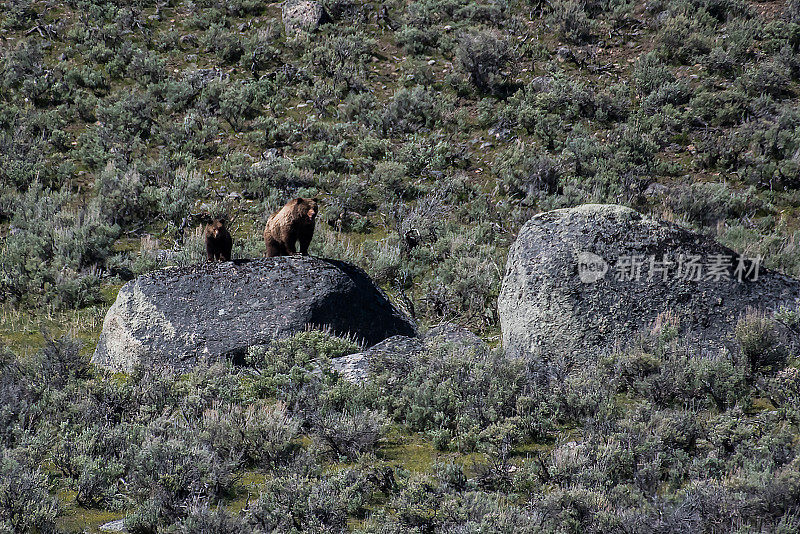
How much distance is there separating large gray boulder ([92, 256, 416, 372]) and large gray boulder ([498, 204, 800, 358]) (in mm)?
2504

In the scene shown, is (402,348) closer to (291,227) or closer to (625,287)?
(291,227)

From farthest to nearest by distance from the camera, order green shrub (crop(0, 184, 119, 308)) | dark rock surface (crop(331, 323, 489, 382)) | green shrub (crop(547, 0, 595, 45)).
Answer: green shrub (crop(547, 0, 595, 45)), green shrub (crop(0, 184, 119, 308)), dark rock surface (crop(331, 323, 489, 382))

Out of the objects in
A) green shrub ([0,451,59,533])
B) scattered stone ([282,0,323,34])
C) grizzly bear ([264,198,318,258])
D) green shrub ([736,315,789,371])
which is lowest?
green shrub ([0,451,59,533])

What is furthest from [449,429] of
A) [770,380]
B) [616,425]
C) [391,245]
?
[391,245]

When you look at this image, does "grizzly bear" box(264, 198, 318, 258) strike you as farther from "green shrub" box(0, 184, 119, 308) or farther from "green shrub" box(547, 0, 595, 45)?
"green shrub" box(547, 0, 595, 45)

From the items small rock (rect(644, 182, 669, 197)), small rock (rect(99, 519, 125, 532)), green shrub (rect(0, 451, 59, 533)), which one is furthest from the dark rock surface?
small rock (rect(644, 182, 669, 197))

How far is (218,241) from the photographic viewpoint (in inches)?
397

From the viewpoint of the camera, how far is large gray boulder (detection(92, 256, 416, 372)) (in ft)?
30.5

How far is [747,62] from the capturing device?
17.1 meters

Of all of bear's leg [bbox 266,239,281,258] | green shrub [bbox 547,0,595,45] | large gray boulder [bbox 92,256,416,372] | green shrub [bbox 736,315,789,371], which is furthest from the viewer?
green shrub [bbox 547,0,595,45]

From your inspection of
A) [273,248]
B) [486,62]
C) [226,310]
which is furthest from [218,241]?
[486,62]

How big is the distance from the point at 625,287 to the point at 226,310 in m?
5.45

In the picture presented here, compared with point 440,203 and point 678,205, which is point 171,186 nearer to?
point 440,203

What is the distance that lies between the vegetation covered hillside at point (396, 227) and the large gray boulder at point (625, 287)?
38 cm
